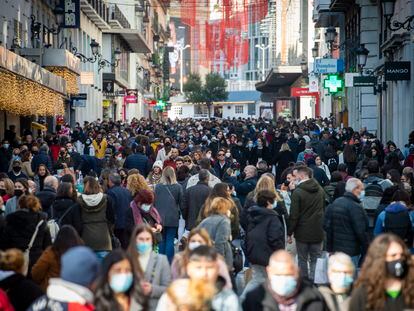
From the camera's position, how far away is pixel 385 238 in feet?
27.8

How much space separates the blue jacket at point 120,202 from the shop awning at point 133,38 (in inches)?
2372

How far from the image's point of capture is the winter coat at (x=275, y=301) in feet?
28.0

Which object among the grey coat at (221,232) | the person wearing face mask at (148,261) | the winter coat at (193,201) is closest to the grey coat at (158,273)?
the person wearing face mask at (148,261)

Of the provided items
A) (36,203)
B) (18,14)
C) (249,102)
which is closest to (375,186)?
(36,203)

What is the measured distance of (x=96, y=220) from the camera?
14820 millimetres

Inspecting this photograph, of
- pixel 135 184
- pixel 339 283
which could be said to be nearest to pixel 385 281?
pixel 339 283

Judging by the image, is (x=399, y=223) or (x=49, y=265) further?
(x=399, y=223)

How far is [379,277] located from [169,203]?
9445 millimetres

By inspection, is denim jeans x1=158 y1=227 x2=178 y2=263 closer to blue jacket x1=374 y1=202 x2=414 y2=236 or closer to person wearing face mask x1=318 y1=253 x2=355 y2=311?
blue jacket x1=374 y1=202 x2=414 y2=236

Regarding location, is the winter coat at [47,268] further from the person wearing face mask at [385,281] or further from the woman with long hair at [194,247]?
the person wearing face mask at [385,281]

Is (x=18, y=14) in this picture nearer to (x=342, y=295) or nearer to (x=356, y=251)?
(x=356, y=251)

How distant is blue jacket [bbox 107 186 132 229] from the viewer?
16266mm

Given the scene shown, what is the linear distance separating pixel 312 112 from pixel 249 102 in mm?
72442

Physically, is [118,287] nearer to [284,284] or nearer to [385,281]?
[284,284]
